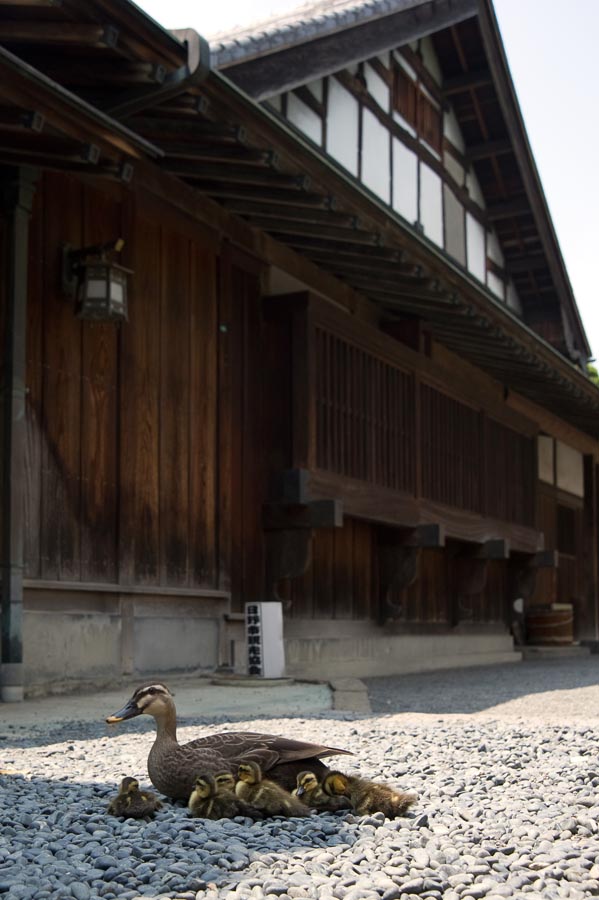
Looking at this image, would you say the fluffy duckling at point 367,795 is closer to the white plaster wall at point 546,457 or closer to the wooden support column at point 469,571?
the wooden support column at point 469,571

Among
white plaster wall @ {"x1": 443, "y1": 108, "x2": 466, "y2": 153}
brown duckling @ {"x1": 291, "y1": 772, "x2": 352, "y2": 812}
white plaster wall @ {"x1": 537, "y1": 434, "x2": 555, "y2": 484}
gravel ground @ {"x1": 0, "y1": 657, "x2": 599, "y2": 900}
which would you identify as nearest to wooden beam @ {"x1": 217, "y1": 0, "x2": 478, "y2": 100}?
white plaster wall @ {"x1": 443, "y1": 108, "x2": 466, "y2": 153}

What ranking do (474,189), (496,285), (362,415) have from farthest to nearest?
(496,285) < (474,189) < (362,415)

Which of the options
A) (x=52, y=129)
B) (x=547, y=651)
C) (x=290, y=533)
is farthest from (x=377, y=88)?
(x=547, y=651)

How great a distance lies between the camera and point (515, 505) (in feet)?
54.7

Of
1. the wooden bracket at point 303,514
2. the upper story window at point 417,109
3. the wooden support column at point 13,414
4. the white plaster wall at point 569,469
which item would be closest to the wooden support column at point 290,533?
the wooden bracket at point 303,514

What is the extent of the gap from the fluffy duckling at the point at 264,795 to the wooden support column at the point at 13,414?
386 centimetres

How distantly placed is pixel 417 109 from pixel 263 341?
194 inches

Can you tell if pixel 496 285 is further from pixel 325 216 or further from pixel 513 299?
pixel 325 216

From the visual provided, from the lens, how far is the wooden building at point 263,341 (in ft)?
25.1

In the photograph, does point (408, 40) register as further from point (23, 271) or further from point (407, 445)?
point (23, 271)

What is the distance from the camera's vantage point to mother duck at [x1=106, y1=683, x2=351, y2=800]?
405 centimetres

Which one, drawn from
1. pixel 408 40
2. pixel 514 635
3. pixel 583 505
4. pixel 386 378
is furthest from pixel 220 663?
pixel 583 505

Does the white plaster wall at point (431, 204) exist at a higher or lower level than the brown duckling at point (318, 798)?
higher

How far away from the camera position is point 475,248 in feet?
53.6
